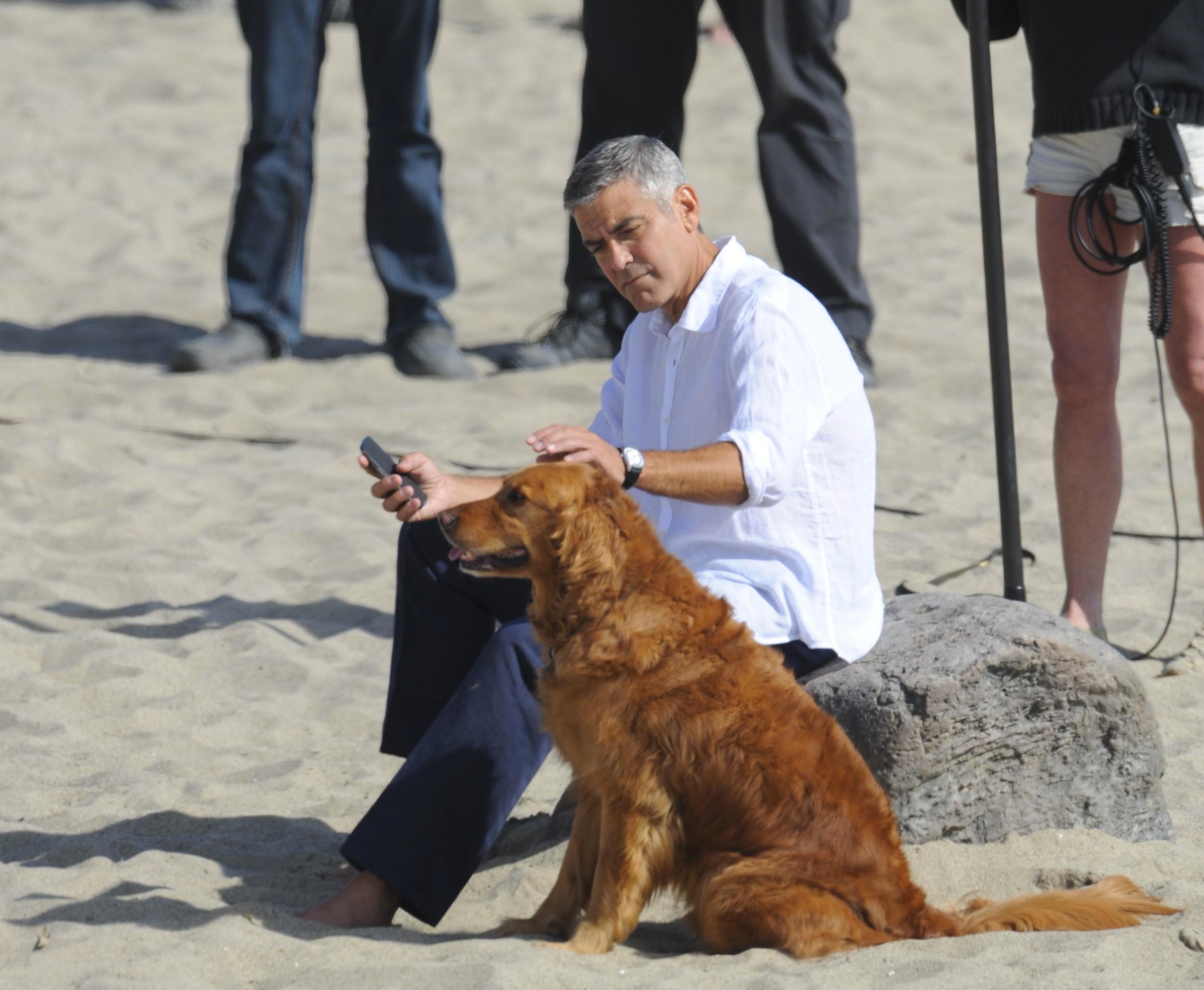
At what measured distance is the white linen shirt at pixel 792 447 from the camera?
313 cm

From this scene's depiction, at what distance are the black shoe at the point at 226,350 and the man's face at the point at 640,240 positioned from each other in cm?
425

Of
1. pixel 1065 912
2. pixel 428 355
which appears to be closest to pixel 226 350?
pixel 428 355

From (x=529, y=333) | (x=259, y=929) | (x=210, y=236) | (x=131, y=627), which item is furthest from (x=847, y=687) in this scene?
(x=210, y=236)

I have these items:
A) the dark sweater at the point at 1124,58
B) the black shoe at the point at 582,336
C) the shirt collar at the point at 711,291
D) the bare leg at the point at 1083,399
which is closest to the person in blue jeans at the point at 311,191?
the black shoe at the point at 582,336

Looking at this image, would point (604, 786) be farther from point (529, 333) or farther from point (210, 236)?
point (210, 236)

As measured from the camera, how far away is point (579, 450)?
9.68 feet

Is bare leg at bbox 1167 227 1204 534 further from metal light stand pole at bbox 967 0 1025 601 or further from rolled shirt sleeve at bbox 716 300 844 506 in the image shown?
rolled shirt sleeve at bbox 716 300 844 506

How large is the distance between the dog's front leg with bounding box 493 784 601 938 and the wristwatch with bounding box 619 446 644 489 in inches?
26.6

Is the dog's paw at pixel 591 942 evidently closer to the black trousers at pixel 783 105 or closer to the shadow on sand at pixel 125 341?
the black trousers at pixel 783 105

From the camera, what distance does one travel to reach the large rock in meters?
3.37

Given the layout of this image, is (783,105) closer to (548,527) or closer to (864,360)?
(864,360)

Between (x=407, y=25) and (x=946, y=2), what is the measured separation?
281 inches

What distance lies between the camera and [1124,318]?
7723mm

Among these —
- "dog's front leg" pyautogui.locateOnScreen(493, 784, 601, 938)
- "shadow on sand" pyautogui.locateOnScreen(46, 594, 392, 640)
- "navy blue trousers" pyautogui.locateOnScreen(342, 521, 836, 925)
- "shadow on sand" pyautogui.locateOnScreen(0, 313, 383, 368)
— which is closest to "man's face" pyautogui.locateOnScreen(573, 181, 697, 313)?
"navy blue trousers" pyautogui.locateOnScreen(342, 521, 836, 925)
